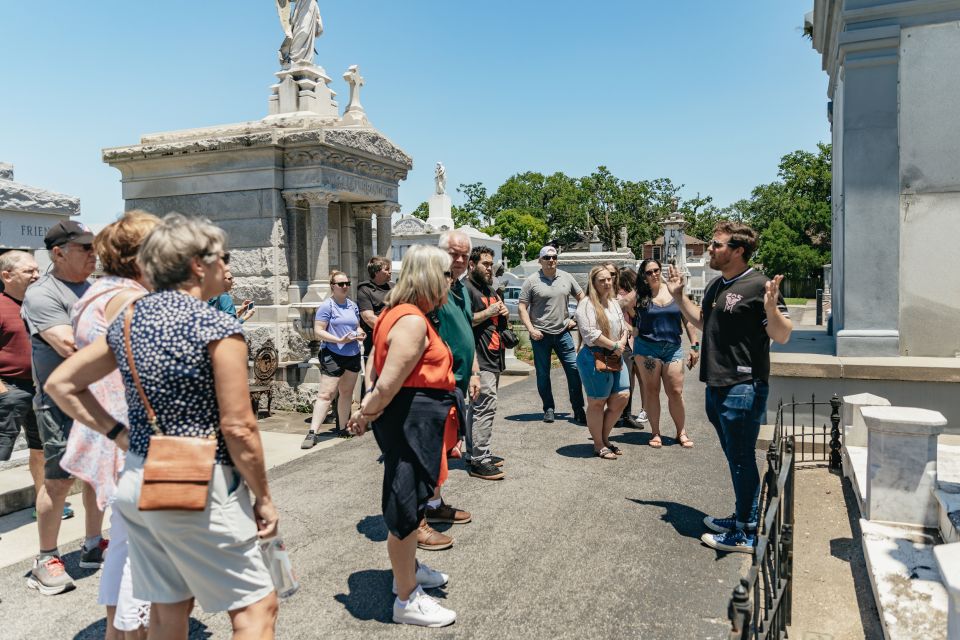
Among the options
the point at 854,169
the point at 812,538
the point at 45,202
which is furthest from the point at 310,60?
the point at 812,538

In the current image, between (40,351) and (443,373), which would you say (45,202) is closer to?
(40,351)

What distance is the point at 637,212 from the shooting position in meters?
73.7

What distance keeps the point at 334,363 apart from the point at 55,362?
11.4 feet

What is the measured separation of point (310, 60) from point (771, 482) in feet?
29.5

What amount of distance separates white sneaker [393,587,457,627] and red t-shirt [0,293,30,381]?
2918mm

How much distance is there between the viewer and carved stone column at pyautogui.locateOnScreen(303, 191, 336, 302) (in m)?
9.18

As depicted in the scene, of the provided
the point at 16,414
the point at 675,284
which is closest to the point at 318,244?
the point at 16,414

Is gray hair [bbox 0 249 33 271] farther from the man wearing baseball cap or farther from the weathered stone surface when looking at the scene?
the weathered stone surface

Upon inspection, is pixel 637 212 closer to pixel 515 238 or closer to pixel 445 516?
pixel 515 238

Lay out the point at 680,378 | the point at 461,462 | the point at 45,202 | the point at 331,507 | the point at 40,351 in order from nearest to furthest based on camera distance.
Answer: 1. the point at 40,351
2. the point at 331,507
3. the point at 461,462
4. the point at 680,378
5. the point at 45,202

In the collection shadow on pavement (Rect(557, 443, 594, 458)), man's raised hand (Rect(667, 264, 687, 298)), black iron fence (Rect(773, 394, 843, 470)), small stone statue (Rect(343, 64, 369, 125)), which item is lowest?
shadow on pavement (Rect(557, 443, 594, 458))

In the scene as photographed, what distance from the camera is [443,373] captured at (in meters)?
3.64

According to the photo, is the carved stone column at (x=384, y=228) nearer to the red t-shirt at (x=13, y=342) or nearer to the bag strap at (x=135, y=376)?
the red t-shirt at (x=13, y=342)

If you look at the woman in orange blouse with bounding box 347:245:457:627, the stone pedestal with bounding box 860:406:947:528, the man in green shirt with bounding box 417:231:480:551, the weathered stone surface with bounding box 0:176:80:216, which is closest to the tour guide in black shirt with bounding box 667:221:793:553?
the stone pedestal with bounding box 860:406:947:528
